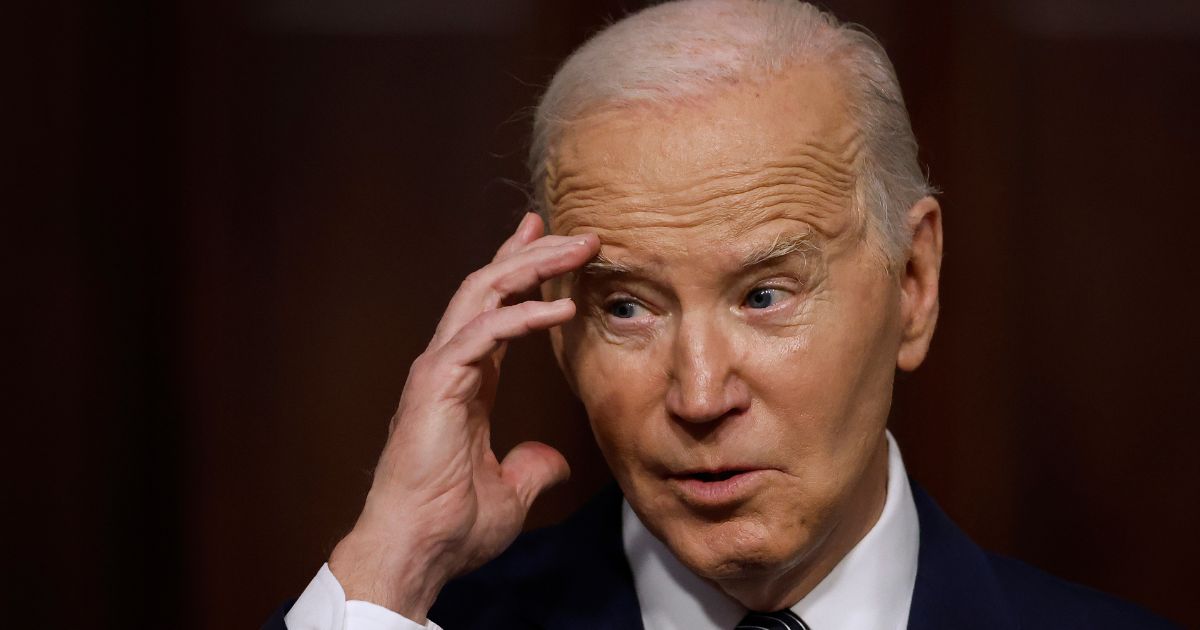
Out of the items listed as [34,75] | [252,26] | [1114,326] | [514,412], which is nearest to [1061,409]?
[1114,326]

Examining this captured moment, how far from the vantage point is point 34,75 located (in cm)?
282

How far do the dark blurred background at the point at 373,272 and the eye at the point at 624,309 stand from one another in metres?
0.96

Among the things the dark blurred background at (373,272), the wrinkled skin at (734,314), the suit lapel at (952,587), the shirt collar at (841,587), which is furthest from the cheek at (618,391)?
the dark blurred background at (373,272)

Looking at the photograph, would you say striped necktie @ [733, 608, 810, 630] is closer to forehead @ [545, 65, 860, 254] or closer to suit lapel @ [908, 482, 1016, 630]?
suit lapel @ [908, 482, 1016, 630]

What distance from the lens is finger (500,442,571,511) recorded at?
6.83ft

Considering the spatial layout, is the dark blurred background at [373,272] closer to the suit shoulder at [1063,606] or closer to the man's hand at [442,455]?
the suit shoulder at [1063,606]

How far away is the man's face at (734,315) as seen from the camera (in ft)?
6.05

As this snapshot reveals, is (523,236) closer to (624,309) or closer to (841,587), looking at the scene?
(624,309)

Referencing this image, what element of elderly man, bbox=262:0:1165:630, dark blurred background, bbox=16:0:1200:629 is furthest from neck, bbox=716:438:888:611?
dark blurred background, bbox=16:0:1200:629

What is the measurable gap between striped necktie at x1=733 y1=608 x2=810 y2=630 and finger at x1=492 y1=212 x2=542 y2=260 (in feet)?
2.08

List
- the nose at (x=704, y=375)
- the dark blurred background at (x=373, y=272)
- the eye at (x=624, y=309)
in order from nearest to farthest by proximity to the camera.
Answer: the nose at (x=704, y=375) → the eye at (x=624, y=309) → the dark blurred background at (x=373, y=272)

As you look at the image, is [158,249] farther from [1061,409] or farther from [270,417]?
[1061,409]

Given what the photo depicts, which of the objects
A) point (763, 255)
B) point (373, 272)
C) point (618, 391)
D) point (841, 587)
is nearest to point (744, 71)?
point (763, 255)

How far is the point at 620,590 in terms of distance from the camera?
6.95ft
